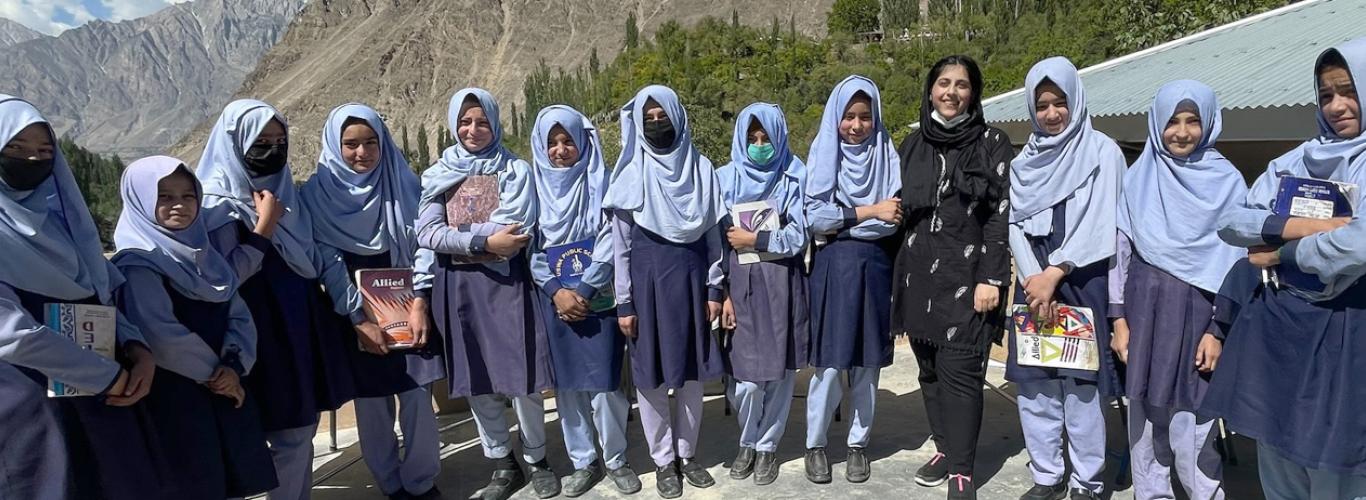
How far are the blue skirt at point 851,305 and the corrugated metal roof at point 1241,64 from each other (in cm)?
376

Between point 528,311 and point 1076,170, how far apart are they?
2.16m

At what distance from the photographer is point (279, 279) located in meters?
2.98

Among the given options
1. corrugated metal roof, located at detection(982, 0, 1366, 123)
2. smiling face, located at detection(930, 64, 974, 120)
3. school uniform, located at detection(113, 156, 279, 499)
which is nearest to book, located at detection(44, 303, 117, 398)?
school uniform, located at detection(113, 156, 279, 499)

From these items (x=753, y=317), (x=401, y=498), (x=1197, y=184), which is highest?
(x=1197, y=184)

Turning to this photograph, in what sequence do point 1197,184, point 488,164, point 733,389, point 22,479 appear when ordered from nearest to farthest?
point 22,479, point 1197,184, point 488,164, point 733,389

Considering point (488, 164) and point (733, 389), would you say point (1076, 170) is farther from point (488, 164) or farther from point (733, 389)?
point (488, 164)

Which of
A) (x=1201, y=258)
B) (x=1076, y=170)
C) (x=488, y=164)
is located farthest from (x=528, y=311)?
(x=1201, y=258)

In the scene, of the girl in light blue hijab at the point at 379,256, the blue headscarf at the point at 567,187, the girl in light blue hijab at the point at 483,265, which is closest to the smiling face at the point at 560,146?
the blue headscarf at the point at 567,187

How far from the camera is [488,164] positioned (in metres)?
3.31

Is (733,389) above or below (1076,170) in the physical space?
below

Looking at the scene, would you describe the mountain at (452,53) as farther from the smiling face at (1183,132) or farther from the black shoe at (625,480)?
the smiling face at (1183,132)

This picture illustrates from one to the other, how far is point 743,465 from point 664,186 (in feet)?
4.35

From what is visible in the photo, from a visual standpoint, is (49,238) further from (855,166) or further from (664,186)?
(855,166)

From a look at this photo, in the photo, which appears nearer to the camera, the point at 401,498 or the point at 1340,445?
the point at 1340,445
